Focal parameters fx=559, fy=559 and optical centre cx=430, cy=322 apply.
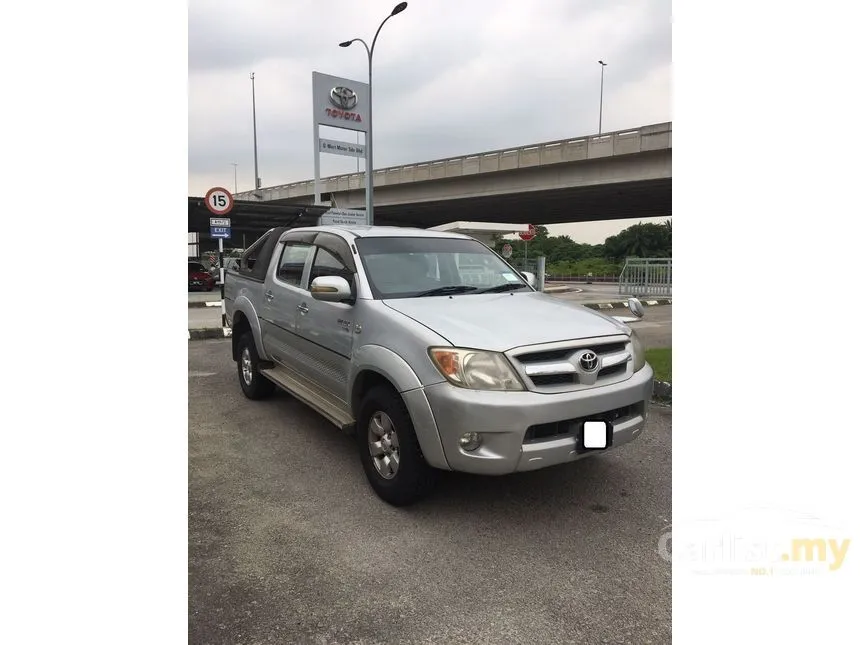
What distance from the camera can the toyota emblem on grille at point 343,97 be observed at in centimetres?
2681

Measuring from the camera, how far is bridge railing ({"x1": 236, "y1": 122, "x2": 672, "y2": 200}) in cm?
2449

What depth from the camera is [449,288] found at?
3930mm

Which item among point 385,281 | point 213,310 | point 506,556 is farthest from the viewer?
point 213,310

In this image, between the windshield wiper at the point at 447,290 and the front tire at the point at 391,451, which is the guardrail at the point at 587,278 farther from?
the front tire at the point at 391,451

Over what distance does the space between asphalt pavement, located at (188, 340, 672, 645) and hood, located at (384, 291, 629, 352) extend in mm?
1074

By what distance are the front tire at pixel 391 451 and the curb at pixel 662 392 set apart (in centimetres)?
342

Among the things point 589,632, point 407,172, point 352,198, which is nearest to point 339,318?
point 589,632

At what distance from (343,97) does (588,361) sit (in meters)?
27.0

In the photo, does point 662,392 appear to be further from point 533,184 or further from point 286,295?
point 533,184

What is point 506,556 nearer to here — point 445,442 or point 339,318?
point 445,442

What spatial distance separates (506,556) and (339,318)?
187cm

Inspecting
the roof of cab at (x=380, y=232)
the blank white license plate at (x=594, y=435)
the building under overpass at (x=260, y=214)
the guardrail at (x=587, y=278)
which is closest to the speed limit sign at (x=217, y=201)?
the roof of cab at (x=380, y=232)

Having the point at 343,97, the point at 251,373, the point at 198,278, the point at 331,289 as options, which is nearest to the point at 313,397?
the point at 331,289

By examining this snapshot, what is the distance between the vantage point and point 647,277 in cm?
2131
